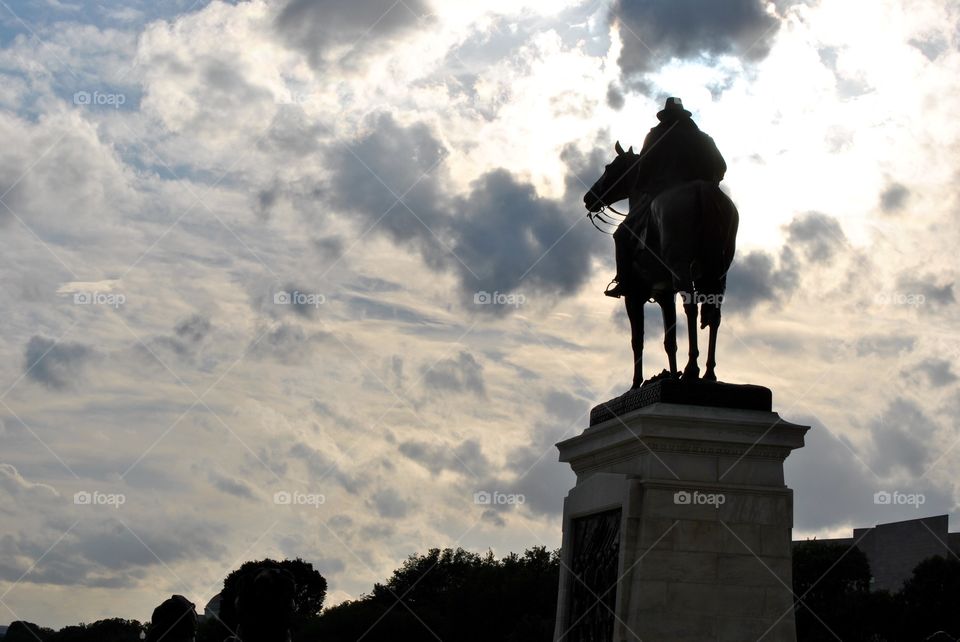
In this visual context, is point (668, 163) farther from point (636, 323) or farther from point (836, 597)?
point (836, 597)

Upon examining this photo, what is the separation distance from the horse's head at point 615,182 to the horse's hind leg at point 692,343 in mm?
2613

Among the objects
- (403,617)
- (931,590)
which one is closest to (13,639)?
(403,617)

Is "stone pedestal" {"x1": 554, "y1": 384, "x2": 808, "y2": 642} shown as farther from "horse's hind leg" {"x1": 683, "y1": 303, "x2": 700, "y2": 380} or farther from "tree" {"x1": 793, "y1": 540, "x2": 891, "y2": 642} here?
"tree" {"x1": 793, "y1": 540, "x2": 891, "y2": 642}

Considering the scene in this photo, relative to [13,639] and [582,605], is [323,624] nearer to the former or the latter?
[13,639]

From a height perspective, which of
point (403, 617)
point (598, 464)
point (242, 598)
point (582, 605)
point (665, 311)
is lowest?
point (242, 598)

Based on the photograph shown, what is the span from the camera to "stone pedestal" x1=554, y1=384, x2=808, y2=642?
15.3m

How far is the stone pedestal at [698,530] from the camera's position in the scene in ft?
50.2

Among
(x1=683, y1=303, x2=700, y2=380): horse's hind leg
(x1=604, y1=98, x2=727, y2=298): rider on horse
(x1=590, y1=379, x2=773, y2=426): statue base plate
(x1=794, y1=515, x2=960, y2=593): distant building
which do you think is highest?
(x1=794, y1=515, x2=960, y2=593): distant building

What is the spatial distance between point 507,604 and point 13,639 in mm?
92762

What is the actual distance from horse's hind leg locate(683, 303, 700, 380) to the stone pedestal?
18.9 inches

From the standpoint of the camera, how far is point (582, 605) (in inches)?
667

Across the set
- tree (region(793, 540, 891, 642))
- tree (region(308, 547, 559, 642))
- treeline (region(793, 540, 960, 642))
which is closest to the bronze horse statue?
tree (region(793, 540, 891, 642))

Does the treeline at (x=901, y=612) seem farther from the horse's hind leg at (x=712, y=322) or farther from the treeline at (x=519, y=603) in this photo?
the horse's hind leg at (x=712, y=322)

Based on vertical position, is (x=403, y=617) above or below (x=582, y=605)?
above
